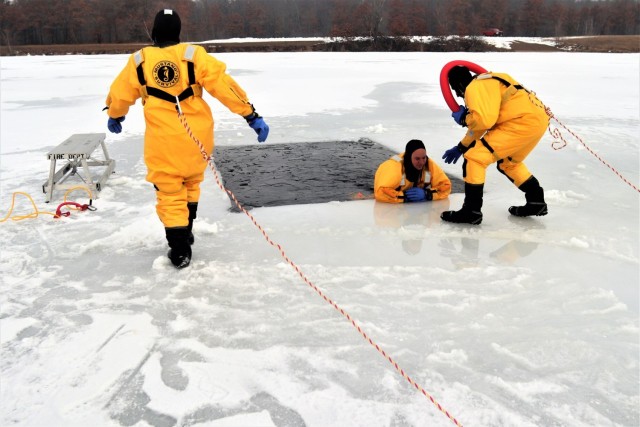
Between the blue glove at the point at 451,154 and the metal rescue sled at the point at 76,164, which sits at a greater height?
the blue glove at the point at 451,154

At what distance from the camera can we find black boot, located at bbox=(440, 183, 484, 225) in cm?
370

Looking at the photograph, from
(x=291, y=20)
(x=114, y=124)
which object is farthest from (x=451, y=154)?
(x=291, y=20)

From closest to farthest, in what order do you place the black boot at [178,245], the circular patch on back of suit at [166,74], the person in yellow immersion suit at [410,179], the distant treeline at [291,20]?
the circular patch on back of suit at [166,74], the black boot at [178,245], the person in yellow immersion suit at [410,179], the distant treeline at [291,20]

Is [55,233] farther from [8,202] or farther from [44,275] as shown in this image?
[8,202]

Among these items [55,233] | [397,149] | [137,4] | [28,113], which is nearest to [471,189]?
[397,149]

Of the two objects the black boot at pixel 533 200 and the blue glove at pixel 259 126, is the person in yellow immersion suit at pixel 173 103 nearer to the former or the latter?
the blue glove at pixel 259 126

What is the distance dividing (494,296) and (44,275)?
2.49 metres

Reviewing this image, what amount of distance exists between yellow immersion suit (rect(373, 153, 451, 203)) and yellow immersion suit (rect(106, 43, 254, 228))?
1.51 m

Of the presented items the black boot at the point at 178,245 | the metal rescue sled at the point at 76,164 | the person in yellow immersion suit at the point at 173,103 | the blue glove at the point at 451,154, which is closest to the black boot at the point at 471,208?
the blue glove at the point at 451,154

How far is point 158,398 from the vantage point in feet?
6.55

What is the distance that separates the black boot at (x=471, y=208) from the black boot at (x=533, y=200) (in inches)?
15.0

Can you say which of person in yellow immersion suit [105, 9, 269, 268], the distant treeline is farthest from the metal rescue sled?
the distant treeline

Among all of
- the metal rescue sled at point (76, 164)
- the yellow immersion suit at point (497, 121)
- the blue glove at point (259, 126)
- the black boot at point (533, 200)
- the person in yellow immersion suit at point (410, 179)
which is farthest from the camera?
the metal rescue sled at point (76, 164)

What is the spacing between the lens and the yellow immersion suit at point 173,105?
2.85m
